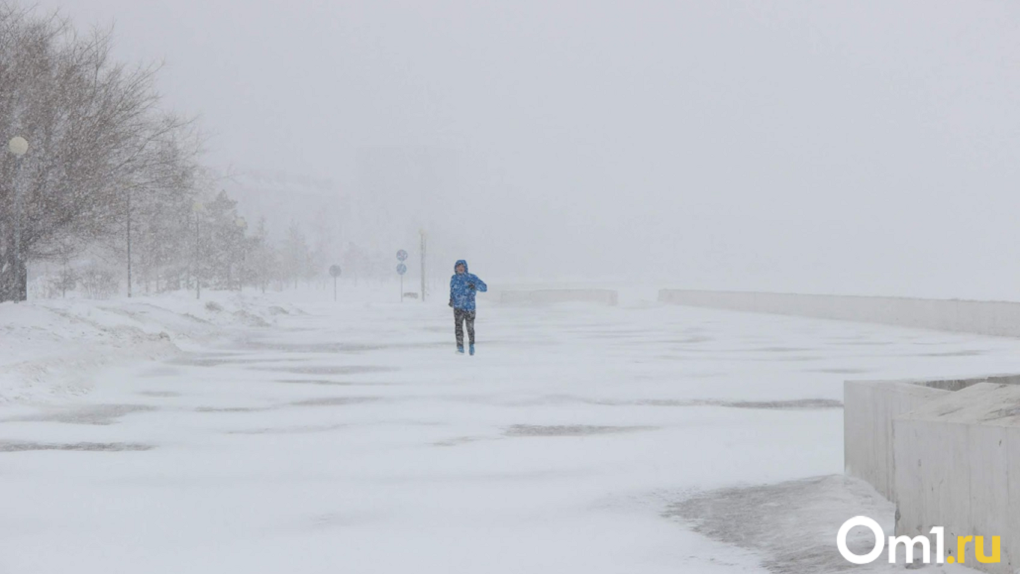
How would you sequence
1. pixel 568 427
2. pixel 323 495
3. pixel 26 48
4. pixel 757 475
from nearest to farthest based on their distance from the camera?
pixel 323 495, pixel 757 475, pixel 568 427, pixel 26 48

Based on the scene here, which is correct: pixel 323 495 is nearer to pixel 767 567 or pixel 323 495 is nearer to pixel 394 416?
pixel 767 567

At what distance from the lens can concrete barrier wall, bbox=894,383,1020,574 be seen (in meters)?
4.90

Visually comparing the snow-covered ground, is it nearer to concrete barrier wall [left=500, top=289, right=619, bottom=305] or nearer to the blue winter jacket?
the blue winter jacket

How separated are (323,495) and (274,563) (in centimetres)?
188

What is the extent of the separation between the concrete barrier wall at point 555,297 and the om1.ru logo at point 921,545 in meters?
51.3

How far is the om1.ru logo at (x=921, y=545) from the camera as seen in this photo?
504 cm

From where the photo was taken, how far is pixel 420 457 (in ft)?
30.6

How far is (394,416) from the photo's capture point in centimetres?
1205

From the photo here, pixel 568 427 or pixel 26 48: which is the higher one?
pixel 26 48

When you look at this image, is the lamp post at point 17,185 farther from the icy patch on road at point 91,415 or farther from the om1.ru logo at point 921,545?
the om1.ru logo at point 921,545

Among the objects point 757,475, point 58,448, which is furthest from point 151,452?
point 757,475

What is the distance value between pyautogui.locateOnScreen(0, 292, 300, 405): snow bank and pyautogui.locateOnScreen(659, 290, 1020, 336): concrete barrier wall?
19.0 metres

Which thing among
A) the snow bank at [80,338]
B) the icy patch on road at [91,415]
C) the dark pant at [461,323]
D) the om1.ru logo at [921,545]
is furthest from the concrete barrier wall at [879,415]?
the dark pant at [461,323]

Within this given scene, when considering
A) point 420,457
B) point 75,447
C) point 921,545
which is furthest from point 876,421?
point 75,447
